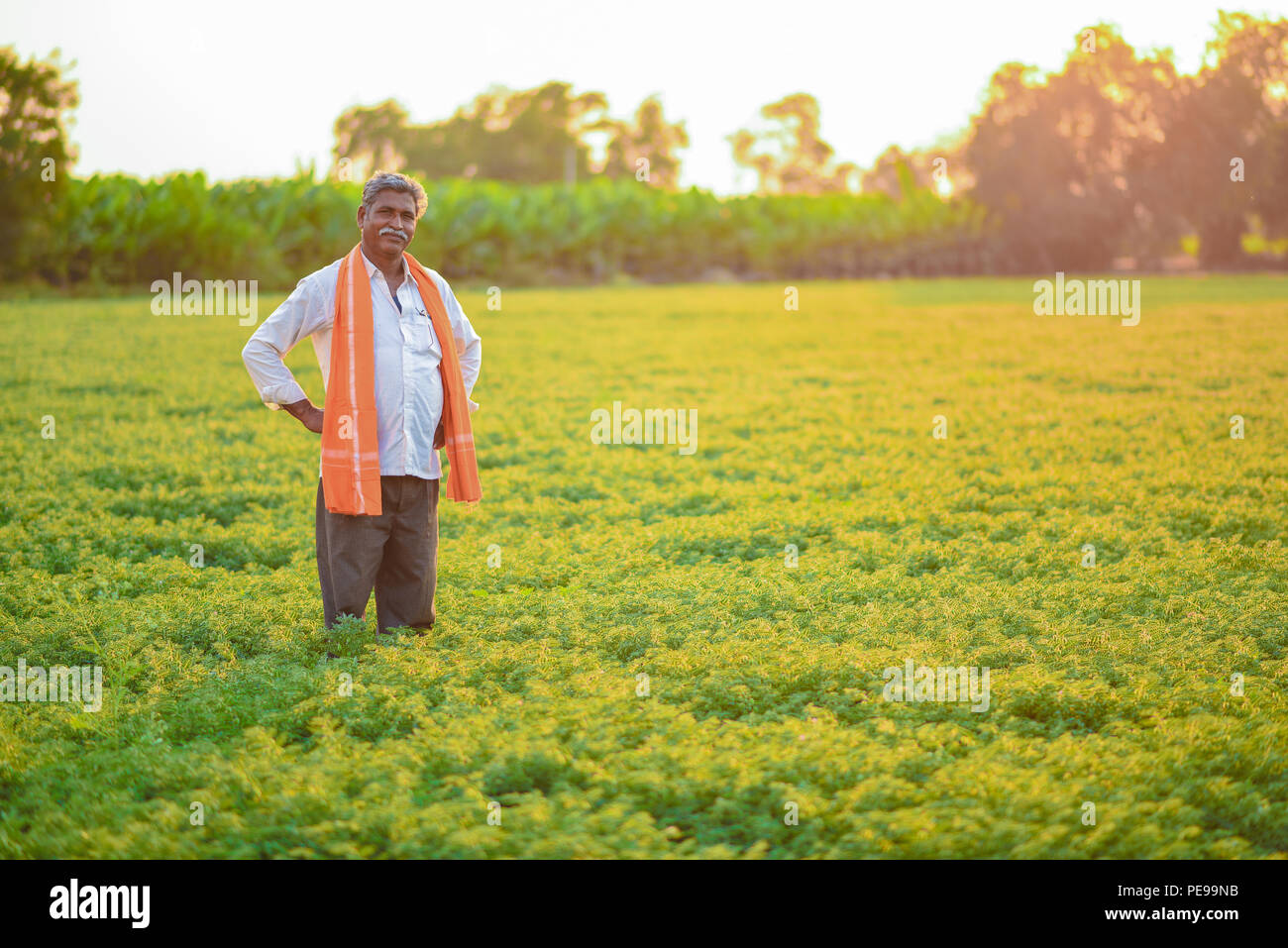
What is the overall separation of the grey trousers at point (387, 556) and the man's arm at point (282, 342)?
0.43m

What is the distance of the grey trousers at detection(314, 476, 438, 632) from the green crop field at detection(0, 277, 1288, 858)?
0.18m

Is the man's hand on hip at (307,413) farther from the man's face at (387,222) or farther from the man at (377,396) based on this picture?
the man's face at (387,222)

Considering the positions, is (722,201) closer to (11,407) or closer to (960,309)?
(960,309)

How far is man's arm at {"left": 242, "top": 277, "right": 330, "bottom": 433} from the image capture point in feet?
15.9

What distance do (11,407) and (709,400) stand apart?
7.16 meters

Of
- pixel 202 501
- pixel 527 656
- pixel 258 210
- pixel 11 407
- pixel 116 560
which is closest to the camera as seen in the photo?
pixel 527 656

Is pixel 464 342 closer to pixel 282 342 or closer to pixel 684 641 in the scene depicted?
pixel 282 342

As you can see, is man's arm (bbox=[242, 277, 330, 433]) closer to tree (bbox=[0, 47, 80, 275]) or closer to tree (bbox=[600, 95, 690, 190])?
tree (bbox=[0, 47, 80, 275])

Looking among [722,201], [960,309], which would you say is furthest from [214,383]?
[722,201]

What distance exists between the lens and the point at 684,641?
17.6 ft

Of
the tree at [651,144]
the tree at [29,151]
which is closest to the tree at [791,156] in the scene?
the tree at [651,144]

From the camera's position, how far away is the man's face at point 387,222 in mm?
4855

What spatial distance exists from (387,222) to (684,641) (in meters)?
2.27

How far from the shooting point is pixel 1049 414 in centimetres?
1166
